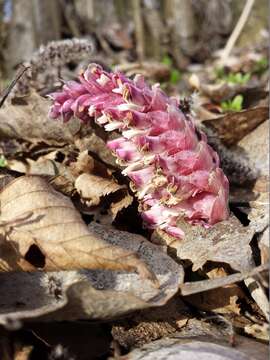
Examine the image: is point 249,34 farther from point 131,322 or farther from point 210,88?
point 131,322

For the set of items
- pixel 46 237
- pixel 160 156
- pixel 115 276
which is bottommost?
pixel 115 276

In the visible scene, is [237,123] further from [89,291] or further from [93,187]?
[89,291]

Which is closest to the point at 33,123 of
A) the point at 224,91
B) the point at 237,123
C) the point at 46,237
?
the point at 237,123

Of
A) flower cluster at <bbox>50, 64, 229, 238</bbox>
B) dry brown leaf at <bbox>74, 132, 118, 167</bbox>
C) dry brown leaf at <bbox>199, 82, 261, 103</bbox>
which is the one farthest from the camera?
dry brown leaf at <bbox>199, 82, 261, 103</bbox>

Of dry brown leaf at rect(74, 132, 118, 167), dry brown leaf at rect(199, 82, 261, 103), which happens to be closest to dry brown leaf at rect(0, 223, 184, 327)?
dry brown leaf at rect(74, 132, 118, 167)

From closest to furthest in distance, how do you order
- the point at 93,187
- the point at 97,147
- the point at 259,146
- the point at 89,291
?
the point at 89,291, the point at 93,187, the point at 97,147, the point at 259,146

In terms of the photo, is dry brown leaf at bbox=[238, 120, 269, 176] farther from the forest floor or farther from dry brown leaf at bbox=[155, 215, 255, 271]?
dry brown leaf at bbox=[155, 215, 255, 271]

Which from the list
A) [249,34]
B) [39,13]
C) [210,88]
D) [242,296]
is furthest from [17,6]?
[242,296]
